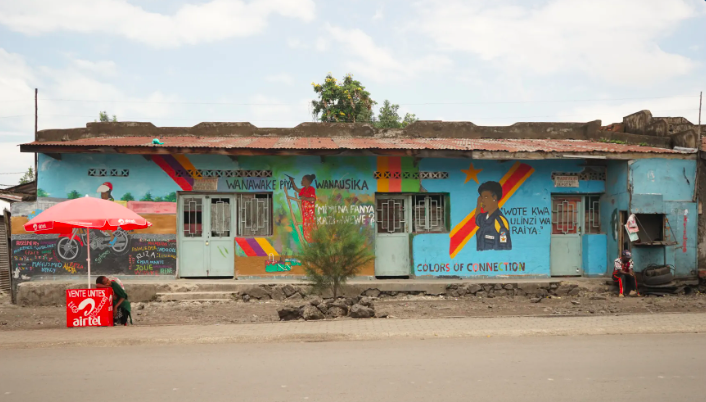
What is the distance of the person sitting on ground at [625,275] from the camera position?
519 inches

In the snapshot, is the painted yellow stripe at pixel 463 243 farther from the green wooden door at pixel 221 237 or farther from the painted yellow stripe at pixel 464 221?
the green wooden door at pixel 221 237

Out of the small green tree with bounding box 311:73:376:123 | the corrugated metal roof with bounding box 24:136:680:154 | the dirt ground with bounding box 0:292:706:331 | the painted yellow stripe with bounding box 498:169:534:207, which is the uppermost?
the small green tree with bounding box 311:73:376:123

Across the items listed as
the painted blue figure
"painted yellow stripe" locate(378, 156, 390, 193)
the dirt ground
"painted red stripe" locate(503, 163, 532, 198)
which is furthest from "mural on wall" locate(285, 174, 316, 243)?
"painted red stripe" locate(503, 163, 532, 198)

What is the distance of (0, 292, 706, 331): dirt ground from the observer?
1067cm

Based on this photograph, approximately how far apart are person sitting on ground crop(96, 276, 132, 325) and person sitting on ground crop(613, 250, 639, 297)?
10.6m

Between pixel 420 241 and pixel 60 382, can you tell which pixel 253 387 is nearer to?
pixel 60 382

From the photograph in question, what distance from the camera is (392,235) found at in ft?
46.1

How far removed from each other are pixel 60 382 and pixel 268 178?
8302mm

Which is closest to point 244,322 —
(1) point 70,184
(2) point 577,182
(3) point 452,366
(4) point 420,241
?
(3) point 452,366

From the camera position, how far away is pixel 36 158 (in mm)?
13367

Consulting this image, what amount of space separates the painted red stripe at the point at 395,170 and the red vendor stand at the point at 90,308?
702 centimetres

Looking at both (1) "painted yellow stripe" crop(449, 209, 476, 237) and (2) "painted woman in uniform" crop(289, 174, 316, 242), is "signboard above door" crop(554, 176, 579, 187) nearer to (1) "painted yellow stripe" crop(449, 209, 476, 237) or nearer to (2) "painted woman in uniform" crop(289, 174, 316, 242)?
(1) "painted yellow stripe" crop(449, 209, 476, 237)

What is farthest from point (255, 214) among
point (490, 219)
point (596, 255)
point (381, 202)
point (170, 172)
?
point (596, 255)

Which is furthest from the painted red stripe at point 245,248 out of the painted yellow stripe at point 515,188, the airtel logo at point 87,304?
the painted yellow stripe at point 515,188
